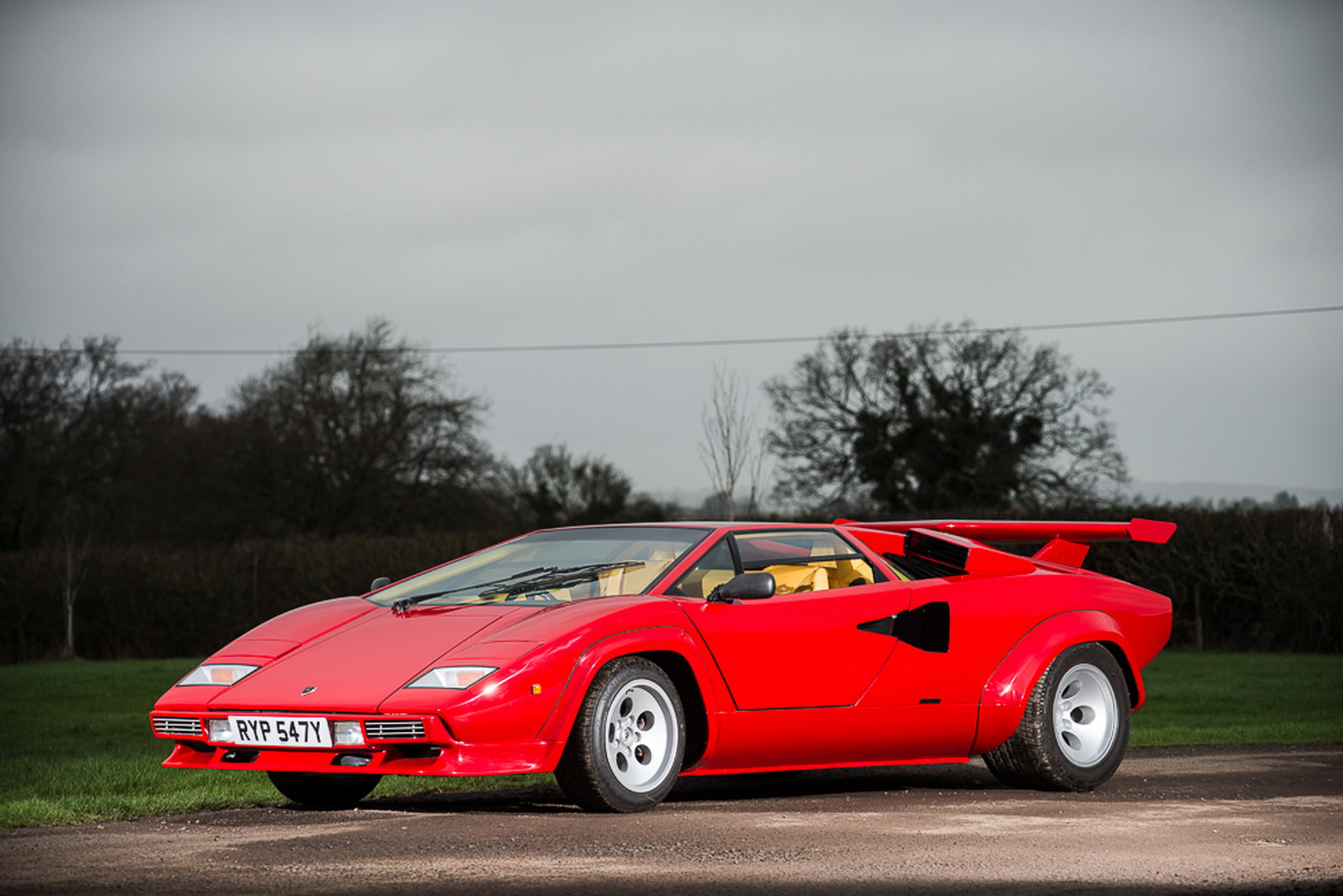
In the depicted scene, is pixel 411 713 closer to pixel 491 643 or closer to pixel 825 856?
pixel 491 643

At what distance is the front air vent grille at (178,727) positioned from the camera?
6793 mm

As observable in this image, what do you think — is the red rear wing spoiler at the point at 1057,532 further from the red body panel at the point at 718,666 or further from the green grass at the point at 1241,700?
the green grass at the point at 1241,700

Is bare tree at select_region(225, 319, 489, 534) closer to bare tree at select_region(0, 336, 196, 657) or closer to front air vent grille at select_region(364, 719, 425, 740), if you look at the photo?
bare tree at select_region(0, 336, 196, 657)

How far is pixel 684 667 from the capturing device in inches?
276

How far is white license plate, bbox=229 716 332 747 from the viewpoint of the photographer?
6.43 meters

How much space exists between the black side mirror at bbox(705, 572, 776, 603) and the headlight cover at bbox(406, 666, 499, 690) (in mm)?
1235

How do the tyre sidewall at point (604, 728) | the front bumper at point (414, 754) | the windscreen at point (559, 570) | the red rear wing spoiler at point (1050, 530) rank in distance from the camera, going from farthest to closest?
1. the red rear wing spoiler at point (1050, 530)
2. the windscreen at point (559, 570)
3. the tyre sidewall at point (604, 728)
4. the front bumper at point (414, 754)

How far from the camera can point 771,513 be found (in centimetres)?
3281

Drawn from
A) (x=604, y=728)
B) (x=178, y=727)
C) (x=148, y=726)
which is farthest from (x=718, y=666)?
(x=148, y=726)

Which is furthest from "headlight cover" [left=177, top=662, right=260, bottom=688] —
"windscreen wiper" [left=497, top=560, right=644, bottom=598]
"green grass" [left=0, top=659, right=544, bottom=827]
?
"windscreen wiper" [left=497, top=560, right=644, bottom=598]

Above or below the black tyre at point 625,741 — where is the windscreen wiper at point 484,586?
above

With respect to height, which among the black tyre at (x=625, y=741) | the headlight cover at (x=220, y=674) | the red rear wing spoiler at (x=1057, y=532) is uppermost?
the red rear wing spoiler at (x=1057, y=532)

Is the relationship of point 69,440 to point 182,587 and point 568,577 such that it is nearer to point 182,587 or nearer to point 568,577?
point 182,587

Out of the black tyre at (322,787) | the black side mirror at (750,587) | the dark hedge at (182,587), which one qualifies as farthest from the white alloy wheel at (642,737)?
the dark hedge at (182,587)
